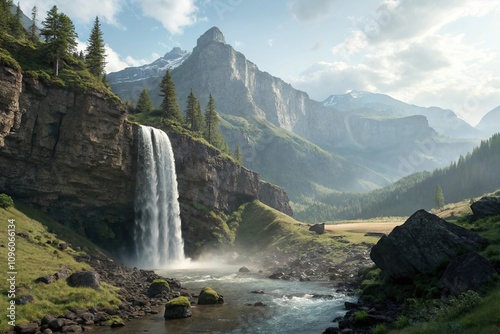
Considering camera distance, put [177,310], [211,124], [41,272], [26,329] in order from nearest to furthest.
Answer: [26,329], [177,310], [41,272], [211,124]

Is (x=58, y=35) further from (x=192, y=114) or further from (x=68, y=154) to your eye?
(x=192, y=114)

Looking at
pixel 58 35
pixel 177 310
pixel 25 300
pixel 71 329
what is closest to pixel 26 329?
pixel 71 329

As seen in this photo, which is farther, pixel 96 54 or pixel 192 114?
pixel 192 114

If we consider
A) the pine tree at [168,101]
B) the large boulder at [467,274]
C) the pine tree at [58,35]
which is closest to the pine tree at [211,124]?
the pine tree at [168,101]

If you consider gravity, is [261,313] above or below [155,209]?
below

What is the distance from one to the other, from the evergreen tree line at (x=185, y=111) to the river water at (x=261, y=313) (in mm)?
74973

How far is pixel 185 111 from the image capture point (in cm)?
13762

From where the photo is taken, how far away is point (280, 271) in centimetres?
7575

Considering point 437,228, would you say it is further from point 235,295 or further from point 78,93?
point 78,93

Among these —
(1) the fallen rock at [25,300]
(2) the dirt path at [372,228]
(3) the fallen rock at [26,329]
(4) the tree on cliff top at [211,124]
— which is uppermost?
(4) the tree on cliff top at [211,124]

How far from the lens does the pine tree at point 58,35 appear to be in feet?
262

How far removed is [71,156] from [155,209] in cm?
2432

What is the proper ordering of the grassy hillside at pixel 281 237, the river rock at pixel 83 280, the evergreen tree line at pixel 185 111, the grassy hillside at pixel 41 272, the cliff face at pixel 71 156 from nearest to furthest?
the grassy hillside at pixel 41 272
the river rock at pixel 83 280
the cliff face at pixel 71 156
the grassy hillside at pixel 281 237
the evergreen tree line at pixel 185 111

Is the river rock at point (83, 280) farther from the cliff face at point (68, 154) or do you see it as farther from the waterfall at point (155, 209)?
the waterfall at point (155, 209)
